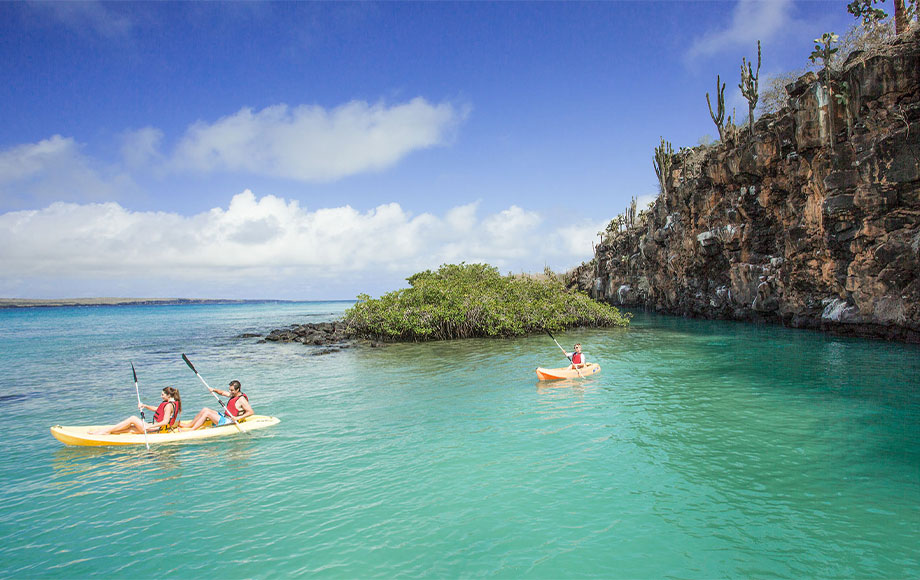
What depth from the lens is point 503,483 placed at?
9148mm

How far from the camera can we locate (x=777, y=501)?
26.3 ft

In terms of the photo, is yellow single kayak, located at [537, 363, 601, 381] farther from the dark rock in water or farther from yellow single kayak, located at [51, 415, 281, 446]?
the dark rock in water

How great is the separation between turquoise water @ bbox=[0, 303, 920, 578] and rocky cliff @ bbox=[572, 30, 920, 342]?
7368 mm

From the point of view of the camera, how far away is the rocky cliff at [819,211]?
22422mm

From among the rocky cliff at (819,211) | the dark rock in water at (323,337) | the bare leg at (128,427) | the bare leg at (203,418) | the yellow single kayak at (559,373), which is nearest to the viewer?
the bare leg at (128,427)

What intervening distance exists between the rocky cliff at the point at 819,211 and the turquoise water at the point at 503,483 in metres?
7.37

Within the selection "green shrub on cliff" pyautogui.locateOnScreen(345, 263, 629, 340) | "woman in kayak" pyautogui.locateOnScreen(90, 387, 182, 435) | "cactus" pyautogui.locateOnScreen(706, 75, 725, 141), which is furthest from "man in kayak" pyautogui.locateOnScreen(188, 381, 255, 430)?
"cactus" pyautogui.locateOnScreen(706, 75, 725, 141)

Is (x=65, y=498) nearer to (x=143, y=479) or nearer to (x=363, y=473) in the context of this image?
(x=143, y=479)

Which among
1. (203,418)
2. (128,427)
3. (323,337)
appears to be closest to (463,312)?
(323,337)

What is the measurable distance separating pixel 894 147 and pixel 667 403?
18.7 m

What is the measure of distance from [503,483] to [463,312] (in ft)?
75.2

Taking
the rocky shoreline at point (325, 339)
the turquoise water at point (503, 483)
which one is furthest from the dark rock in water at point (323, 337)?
the turquoise water at point (503, 483)

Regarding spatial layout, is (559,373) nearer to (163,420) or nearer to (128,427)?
(163,420)

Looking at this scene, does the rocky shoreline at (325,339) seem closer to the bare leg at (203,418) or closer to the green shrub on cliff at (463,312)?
the green shrub on cliff at (463,312)
